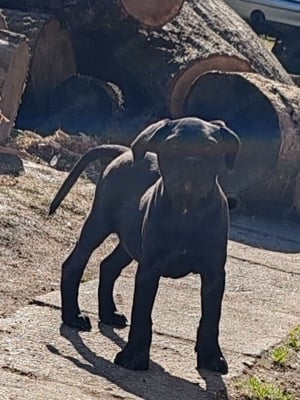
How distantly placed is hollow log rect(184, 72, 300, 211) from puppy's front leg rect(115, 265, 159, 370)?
4.79 meters

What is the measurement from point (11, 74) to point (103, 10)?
1573 millimetres

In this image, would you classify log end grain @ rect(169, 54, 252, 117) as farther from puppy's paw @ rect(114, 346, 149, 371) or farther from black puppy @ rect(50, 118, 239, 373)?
puppy's paw @ rect(114, 346, 149, 371)

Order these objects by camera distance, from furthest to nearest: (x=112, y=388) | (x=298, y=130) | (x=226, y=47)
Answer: (x=226, y=47)
(x=298, y=130)
(x=112, y=388)

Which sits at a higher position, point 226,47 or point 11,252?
point 226,47

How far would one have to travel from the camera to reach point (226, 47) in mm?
11461

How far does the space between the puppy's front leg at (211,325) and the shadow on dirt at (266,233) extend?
146 inches

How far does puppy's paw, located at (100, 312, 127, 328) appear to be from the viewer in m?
6.15

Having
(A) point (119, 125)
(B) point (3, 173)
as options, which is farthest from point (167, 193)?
(A) point (119, 125)

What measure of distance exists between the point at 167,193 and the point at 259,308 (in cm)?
206

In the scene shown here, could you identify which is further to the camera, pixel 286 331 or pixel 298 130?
pixel 298 130

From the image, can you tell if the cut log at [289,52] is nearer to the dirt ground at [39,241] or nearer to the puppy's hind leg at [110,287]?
the dirt ground at [39,241]

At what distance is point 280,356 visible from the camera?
6012 mm

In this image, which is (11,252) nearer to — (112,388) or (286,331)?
(286,331)

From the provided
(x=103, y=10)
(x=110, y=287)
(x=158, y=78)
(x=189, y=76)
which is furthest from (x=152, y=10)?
(x=110, y=287)
